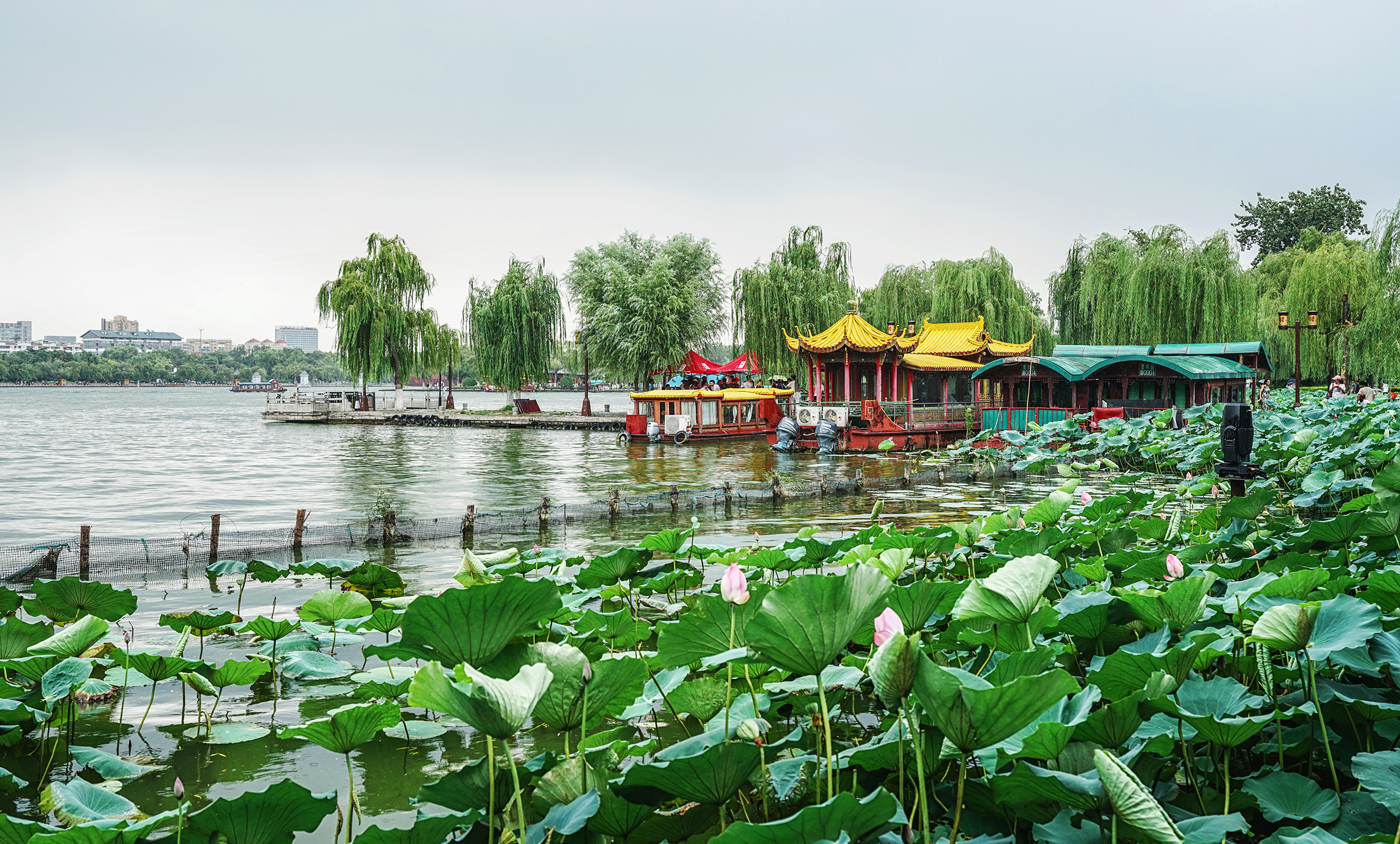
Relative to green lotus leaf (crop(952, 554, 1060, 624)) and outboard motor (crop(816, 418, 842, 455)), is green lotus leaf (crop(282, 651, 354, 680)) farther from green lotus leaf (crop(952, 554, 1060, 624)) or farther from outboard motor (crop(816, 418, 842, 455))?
outboard motor (crop(816, 418, 842, 455))

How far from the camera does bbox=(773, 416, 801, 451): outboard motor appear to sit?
2630 centimetres

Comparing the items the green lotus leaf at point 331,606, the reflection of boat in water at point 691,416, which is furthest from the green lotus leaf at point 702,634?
the reflection of boat in water at point 691,416

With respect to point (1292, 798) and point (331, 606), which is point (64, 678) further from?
point (1292, 798)

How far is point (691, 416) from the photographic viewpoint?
3125cm

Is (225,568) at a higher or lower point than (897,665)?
lower

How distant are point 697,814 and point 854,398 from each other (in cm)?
2752

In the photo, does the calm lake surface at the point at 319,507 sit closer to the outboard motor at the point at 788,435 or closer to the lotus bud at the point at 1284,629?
the outboard motor at the point at 788,435

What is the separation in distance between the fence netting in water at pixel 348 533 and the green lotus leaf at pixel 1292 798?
10.1m

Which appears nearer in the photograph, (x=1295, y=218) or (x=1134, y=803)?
(x=1134, y=803)

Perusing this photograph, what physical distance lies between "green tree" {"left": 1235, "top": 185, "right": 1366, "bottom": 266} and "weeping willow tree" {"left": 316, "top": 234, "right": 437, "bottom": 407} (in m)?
46.1

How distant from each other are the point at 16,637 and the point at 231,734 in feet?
3.31

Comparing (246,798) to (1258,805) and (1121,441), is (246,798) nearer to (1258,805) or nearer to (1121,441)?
(1258,805)

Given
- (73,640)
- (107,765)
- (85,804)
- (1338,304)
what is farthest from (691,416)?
(85,804)

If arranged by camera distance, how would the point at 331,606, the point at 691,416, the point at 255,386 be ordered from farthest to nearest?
1. the point at 255,386
2. the point at 691,416
3. the point at 331,606
